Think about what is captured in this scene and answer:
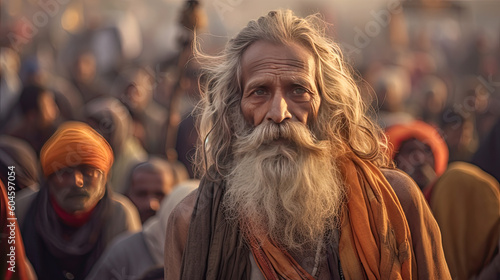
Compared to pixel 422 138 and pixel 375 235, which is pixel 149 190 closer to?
pixel 422 138

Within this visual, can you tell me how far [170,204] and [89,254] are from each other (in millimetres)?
650

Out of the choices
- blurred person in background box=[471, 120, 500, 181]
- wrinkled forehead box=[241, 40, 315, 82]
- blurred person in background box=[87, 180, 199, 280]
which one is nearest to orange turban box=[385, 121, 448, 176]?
blurred person in background box=[471, 120, 500, 181]

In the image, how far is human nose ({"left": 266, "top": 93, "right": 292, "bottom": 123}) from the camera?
267 cm

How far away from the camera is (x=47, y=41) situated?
339 inches

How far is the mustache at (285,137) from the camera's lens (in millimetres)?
2689

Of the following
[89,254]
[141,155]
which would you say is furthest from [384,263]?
[141,155]

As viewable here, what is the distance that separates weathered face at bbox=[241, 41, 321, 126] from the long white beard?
5cm

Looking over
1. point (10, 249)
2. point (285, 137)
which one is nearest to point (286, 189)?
point (285, 137)

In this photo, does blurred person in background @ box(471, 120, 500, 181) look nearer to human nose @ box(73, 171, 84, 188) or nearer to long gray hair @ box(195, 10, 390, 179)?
long gray hair @ box(195, 10, 390, 179)

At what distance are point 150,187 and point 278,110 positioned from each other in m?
2.61

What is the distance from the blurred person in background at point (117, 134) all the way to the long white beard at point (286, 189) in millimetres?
2988

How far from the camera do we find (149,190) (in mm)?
5125

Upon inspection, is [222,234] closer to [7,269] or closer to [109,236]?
[7,269]

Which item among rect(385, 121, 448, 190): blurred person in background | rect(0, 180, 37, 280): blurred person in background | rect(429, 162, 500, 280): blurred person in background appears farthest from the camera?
rect(385, 121, 448, 190): blurred person in background
